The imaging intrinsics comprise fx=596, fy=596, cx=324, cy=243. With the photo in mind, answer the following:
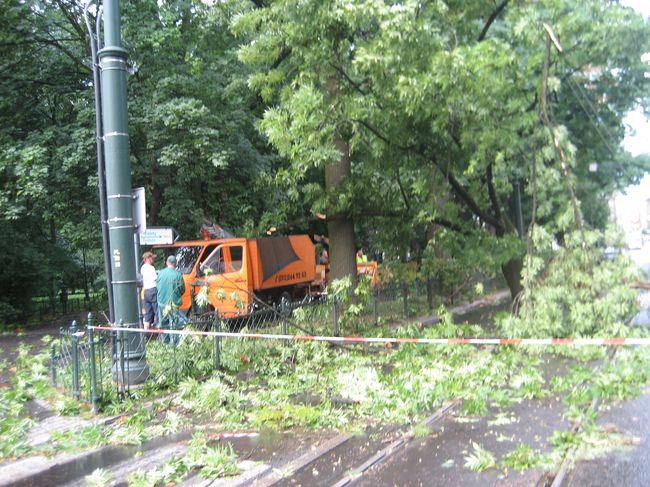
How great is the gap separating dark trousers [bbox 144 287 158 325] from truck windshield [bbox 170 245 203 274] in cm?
273

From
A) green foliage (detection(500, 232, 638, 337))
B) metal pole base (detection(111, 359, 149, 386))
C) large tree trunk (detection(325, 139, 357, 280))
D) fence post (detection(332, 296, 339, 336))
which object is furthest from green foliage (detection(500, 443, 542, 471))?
large tree trunk (detection(325, 139, 357, 280))

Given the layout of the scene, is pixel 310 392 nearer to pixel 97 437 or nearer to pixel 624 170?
pixel 97 437

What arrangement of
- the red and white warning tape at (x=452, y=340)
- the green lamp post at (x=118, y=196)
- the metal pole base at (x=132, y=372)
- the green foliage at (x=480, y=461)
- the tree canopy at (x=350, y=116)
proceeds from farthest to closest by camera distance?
the tree canopy at (x=350, y=116)
the green lamp post at (x=118, y=196)
the metal pole base at (x=132, y=372)
the red and white warning tape at (x=452, y=340)
the green foliage at (x=480, y=461)

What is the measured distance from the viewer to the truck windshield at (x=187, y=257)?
14677mm

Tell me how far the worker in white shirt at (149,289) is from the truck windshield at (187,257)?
9.16ft

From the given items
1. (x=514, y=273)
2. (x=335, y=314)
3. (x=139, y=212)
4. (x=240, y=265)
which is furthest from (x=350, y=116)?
(x=240, y=265)

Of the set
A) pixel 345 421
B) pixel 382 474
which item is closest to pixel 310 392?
pixel 345 421

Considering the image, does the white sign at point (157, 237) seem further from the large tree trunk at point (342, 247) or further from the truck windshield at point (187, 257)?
the truck windshield at point (187, 257)

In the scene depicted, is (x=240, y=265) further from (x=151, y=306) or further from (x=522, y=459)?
(x=522, y=459)

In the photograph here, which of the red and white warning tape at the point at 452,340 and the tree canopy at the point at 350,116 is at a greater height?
the tree canopy at the point at 350,116

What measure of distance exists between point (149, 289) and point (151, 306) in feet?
1.40

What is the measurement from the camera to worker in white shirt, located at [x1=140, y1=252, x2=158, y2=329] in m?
11.5

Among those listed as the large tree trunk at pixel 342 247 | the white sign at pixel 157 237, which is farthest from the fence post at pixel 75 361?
the large tree trunk at pixel 342 247

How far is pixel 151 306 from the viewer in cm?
1181
